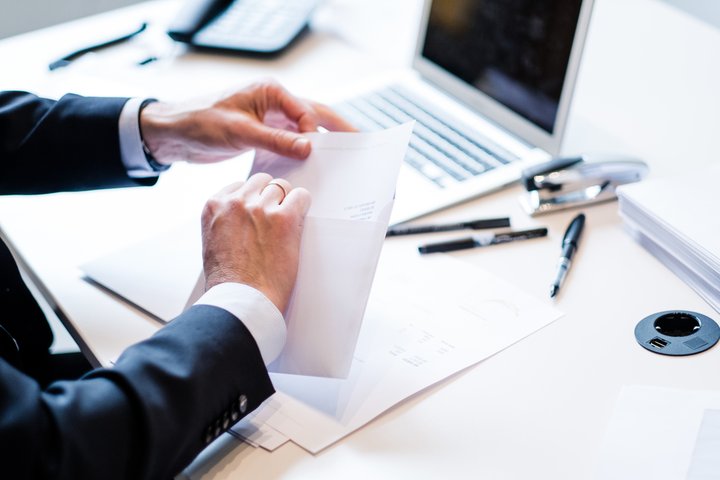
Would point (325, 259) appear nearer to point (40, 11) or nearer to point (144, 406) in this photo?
point (144, 406)

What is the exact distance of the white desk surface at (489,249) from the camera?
0.82 metres

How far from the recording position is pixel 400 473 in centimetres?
79

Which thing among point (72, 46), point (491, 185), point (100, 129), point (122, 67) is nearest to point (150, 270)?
point (100, 129)

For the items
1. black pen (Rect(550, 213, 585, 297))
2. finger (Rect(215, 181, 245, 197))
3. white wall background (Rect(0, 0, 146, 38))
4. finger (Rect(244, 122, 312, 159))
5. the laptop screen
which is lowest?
white wall background (Rect(0, 0, 146, 38))

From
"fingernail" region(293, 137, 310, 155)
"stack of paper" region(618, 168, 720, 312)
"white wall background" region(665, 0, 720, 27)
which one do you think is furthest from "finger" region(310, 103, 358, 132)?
"white wall background" region(665, 0, 720, 27)

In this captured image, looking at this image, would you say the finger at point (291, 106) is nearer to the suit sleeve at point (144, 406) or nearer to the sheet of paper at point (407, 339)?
the sheet of paper at point (407, 339)

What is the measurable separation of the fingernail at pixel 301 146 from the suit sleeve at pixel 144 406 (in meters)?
0.27

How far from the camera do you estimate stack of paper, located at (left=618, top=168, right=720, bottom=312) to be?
38.5 inches

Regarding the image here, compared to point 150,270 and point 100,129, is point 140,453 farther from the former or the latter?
point 100,129

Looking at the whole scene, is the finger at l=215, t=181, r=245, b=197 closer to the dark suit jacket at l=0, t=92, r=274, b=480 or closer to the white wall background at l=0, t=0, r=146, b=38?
the dark suit jacket at l=0, t=92, r=274, b=480

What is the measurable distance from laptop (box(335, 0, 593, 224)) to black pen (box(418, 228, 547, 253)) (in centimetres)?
8

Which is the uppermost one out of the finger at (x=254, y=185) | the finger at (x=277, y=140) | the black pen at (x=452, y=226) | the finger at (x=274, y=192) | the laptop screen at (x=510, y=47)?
the laptop screen at (x=510, y=47)

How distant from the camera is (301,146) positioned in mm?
1041

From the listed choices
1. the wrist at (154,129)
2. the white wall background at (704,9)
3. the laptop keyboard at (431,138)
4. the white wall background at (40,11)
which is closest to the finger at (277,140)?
the wrist at (154,129)
